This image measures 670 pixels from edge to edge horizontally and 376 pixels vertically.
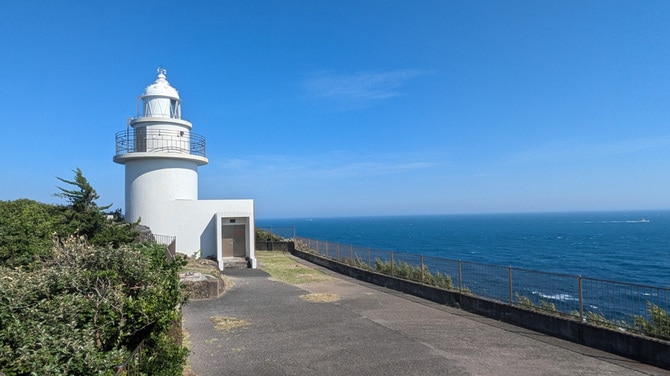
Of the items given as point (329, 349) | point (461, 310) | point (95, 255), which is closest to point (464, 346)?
point (329, 349)

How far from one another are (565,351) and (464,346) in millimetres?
1889

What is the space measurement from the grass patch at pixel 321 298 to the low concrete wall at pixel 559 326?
258 cm

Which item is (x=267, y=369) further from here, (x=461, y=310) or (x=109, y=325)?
(x=461, y=310)

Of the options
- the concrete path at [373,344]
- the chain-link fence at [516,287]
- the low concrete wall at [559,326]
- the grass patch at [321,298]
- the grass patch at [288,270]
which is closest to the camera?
the concrete path at [373,344]

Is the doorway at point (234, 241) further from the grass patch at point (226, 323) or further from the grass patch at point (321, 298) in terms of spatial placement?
the grass patch at point (226, 323)

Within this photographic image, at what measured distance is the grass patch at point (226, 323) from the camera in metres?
9.89

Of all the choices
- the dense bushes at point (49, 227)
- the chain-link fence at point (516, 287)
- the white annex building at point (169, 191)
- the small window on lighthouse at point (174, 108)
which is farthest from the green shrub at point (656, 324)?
the small window on lighthouse at point (174, 108)

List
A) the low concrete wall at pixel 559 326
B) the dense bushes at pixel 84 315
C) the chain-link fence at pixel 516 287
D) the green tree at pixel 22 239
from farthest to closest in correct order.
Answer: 1. the green tree at pixel 22 239
2. the chain-link fence at pixel 516 287
3. the low concrete wall at pixel 559 326
4. the dense bushes at pixel 84 315

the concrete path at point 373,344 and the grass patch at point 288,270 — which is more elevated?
the grass patch at point 288,270

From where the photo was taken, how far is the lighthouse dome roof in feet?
71.0

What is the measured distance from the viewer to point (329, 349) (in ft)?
27.0

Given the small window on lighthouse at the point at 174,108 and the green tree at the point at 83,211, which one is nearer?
the green tree at the point at 83,211

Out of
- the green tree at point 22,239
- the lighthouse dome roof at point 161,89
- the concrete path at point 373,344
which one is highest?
the lighthouse dome roof at point 161,89

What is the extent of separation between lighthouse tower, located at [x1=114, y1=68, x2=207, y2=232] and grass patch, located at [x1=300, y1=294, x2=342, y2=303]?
11.0 m
